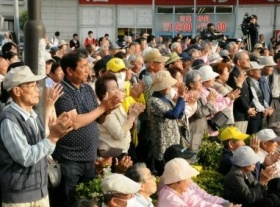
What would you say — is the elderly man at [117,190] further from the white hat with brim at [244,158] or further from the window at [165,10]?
the window at [165,10]

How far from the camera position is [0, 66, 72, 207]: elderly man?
13.9ft

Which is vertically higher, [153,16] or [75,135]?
[153,16]

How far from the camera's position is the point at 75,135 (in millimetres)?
5215

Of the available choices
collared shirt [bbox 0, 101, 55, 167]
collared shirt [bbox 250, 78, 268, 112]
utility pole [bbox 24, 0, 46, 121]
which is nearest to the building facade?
collared shirt [bbox 250, 78, 268, 112]

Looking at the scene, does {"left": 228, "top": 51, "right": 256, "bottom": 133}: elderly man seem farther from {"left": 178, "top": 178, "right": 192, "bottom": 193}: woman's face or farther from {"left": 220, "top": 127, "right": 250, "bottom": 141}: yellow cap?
{"left": 178, "top": 178, "right": 192, "bottom": 193}: woman's face

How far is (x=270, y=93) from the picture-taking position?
10.1m

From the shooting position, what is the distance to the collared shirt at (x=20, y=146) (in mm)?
4203

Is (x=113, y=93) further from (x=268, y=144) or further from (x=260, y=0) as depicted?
(x=260, y=0)

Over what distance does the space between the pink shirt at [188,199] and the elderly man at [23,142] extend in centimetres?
128

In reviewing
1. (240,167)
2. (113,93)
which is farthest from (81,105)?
(240,167)

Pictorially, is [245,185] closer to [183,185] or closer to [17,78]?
[183,185]

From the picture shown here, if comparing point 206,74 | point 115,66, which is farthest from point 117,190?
point 206,74

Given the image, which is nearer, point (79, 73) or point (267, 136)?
point (79, 73)

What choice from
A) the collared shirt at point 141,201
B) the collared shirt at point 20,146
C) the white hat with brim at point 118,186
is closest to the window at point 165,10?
the collared shirt at point 141,201
